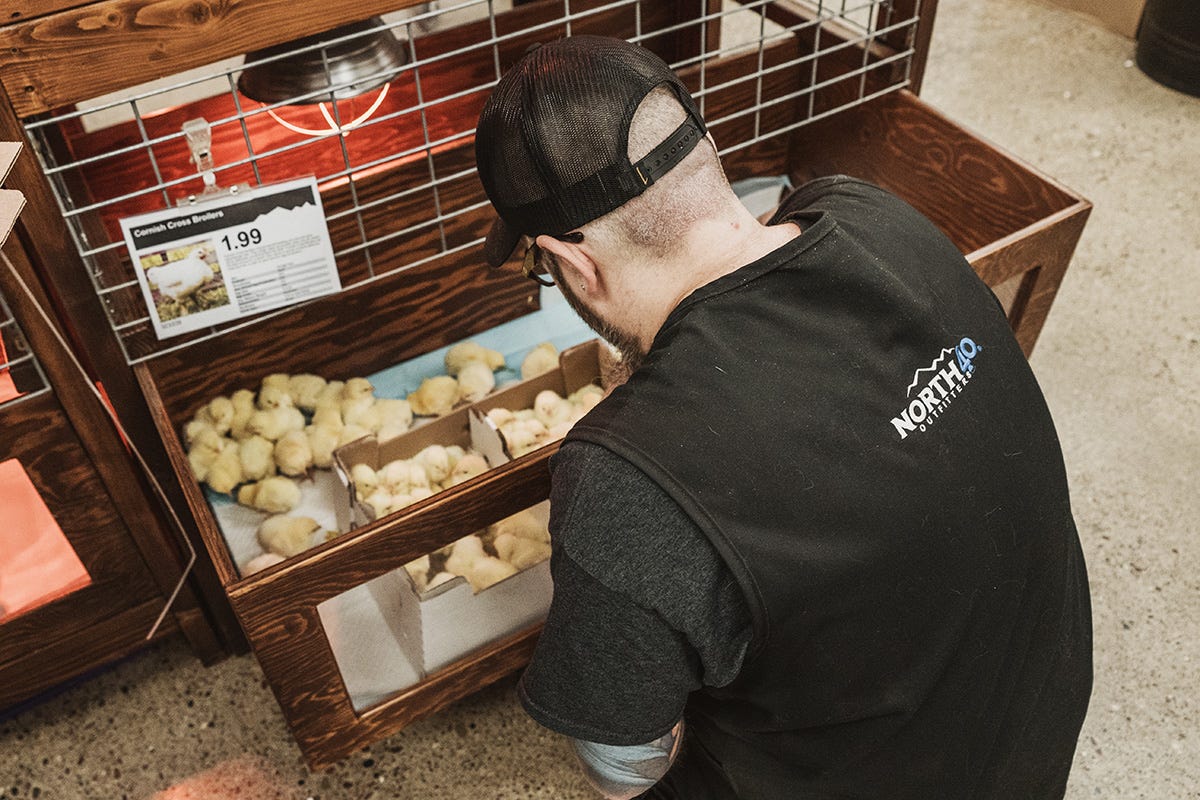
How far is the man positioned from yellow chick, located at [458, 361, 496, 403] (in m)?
0.66

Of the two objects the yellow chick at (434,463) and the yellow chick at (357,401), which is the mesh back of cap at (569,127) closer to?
the yellow chick at (434,463)

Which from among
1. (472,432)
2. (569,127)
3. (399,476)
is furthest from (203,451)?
(569,127)

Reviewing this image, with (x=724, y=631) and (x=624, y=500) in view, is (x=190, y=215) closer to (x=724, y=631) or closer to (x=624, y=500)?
(x=624, y=500)

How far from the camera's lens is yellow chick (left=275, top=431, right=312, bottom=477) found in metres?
1.76

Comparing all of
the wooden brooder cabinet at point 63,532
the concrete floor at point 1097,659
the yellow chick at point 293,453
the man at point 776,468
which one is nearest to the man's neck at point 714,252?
the man at point 776,468

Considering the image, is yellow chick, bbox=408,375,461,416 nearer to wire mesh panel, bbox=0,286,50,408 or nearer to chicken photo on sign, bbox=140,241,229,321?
chicken photo on sign, bbox=140,241,229,321

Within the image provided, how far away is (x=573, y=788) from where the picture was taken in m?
1.76

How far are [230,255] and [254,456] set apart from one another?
18.3 inches

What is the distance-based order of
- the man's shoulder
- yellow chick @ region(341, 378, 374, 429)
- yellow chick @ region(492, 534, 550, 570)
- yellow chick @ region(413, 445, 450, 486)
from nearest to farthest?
1. the man's shoulder
2. yellow chick @ region(492, 534, 550, 570)
3. yellow chick @ region(413, 445, 450, 486)
4. yellow chick @ region(341, 378, 374, 429)

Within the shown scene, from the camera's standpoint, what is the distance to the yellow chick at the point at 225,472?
67.9 inches

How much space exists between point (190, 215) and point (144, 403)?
33 centimetres

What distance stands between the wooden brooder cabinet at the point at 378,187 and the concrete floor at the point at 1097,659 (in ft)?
1.02

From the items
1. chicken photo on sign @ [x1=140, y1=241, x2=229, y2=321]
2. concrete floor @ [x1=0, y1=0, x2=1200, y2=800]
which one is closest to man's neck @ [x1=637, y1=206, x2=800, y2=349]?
chicken photo on sign @ [x1=140, y1=241, x2=229, y2=321]

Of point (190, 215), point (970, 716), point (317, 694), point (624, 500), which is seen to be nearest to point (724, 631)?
point (624, 500)
